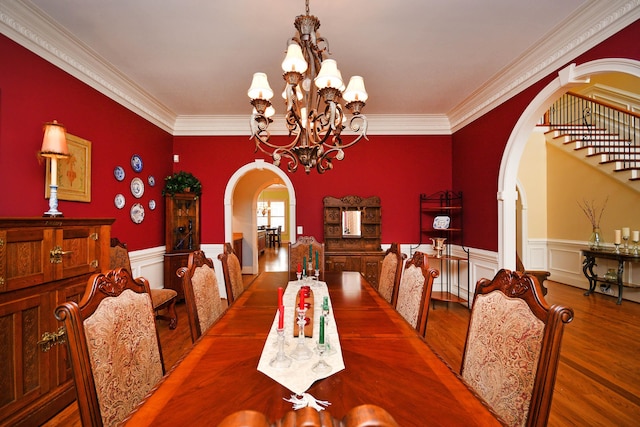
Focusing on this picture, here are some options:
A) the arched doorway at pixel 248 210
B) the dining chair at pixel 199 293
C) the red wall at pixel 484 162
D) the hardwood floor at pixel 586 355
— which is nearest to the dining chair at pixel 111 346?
the dining chair at pixel 199 293

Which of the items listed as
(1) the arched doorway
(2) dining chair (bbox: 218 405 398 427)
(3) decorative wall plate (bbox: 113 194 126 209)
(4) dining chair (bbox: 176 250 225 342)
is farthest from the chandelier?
(1) the arched doorway

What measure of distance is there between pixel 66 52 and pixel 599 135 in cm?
824

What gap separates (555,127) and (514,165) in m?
3.94

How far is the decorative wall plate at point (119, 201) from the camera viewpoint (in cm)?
353

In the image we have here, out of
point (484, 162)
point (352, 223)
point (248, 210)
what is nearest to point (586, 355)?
point (484, 162)

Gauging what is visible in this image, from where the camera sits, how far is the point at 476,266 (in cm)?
423

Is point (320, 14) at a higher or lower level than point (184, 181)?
higher

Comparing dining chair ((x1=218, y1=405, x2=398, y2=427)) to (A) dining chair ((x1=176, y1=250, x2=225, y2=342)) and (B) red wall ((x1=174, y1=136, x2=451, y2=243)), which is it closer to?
(A) dining chair ((x1=176, y1=250, x2=225, y2=342))

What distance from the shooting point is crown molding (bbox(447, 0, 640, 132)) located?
2.26 meters

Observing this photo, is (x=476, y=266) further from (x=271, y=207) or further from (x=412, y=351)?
(x=271, y=207)

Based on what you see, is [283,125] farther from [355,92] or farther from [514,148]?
[514,148]

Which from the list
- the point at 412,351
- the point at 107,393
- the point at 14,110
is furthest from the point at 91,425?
the point at 14,110

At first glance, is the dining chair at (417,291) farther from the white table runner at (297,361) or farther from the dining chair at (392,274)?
the white table runner at (297,361)

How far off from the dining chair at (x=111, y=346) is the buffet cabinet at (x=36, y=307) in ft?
3.25
